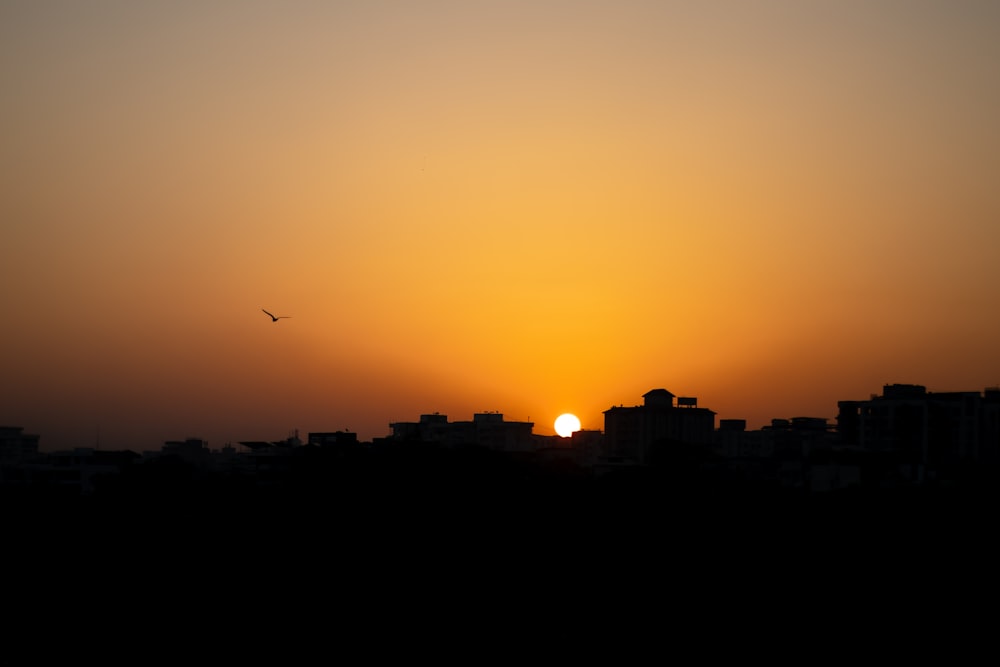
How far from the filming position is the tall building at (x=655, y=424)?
386 ft

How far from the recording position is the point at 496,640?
123 ft

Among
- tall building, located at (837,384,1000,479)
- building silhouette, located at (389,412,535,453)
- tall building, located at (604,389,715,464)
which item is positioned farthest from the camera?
building silhouette, located at (389,412,535,453)

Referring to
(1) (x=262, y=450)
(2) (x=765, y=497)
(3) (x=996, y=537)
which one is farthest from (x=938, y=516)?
(1) (x=262, y=450)

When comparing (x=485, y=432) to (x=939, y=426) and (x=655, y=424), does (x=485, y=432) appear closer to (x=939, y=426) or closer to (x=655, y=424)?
(x=655, y=424)

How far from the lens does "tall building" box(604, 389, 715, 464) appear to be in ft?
386

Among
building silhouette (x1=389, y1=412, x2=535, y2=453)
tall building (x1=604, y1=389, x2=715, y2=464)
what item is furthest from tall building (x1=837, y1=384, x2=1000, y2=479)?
building silhouette (x1=389, y1=412, x2=535, y2=453)

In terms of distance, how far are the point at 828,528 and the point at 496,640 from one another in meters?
16.8

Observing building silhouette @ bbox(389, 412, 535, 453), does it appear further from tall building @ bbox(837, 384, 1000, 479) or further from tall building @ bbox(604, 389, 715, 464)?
tall building @ bbox(837, 384, 1000, 479)

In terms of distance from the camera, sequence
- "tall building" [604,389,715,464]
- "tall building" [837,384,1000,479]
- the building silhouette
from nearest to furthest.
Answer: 1. "tall building" [837,384,1000,479]
2. "tall building" [604,389,715,464]
3. the building silhouette

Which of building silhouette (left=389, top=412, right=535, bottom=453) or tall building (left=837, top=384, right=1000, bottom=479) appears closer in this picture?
tall building (left=837, top=384, right=1000, bottom=479)

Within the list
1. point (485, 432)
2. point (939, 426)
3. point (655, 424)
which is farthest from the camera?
point (485, 432)

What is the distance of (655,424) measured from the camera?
386ft

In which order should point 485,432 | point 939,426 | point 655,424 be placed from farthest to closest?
point 485,432 → point 655,424 → point 939,426

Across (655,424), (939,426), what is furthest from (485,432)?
(939,426)
